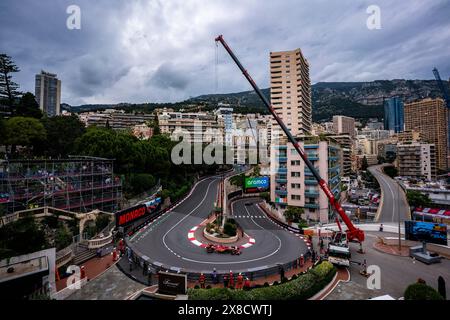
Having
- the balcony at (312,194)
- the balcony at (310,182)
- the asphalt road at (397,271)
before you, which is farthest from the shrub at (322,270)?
the balcony at (310,182)

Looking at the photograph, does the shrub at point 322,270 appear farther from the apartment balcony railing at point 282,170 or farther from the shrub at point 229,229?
the apartment balcony railing at point 282,170

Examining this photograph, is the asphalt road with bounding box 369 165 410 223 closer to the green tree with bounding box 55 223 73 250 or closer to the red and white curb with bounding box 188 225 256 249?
the red and white curb with bounding box 188 225 256 249

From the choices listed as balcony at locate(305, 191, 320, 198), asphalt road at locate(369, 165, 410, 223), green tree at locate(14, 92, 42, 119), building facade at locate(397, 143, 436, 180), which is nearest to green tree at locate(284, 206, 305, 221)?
balcony at locate(305, 191, 320, 198)

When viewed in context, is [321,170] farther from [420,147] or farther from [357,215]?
[420,147]

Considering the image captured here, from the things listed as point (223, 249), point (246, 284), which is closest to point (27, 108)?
point (223, 249)

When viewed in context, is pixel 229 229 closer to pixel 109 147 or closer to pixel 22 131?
pixel 109 147

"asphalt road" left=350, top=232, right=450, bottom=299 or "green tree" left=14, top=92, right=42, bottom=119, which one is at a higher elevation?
"green tree" left=14, top=92, right=42, bottom=119

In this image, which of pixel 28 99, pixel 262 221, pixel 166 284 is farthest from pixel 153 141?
pixel 166 284
